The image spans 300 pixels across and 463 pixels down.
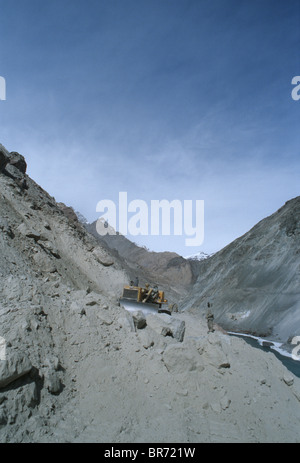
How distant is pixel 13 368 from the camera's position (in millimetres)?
4125

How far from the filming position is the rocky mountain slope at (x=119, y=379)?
4.21 m

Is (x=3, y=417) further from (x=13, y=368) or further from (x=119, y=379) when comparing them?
(x=119, y=379)

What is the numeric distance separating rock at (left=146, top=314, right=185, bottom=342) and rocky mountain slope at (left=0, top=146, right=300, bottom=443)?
0.09 feet

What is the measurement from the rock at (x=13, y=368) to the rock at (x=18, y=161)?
691 inches

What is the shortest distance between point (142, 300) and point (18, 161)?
47.5 ft

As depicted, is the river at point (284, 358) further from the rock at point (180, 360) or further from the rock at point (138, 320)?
the rock at point (138, 320)

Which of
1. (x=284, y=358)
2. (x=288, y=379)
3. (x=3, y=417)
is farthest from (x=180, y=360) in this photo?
(x=284, y=358)

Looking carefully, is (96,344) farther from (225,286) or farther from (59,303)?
(225,286)

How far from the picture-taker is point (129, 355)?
19.2ft

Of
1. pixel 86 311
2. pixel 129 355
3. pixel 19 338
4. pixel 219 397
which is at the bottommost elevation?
pixel 219 397

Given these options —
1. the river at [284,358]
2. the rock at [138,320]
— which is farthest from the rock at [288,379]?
the river at [284,358]

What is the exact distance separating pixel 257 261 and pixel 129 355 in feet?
107

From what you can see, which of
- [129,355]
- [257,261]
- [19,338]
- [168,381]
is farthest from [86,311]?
[257,261]
